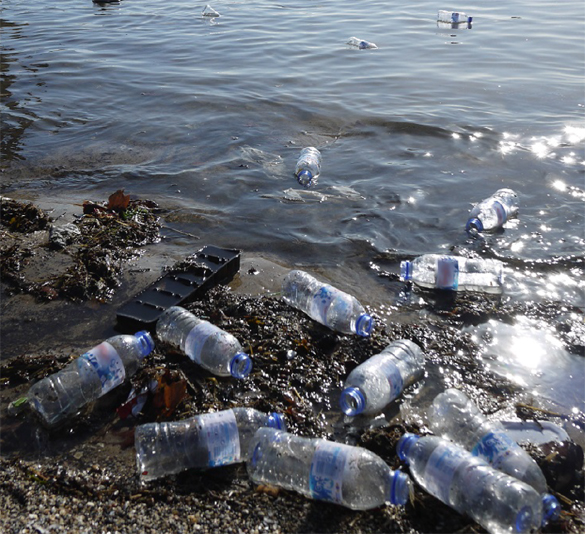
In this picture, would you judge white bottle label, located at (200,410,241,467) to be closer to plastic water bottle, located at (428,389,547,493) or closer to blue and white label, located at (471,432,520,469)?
plastic water bottle, located at (428,389,547,493)

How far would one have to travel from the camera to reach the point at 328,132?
7480 millimetres

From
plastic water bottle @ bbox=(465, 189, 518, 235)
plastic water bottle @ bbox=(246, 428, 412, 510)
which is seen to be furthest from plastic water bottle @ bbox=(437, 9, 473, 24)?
plastic water bottle @ bbox=(246, 428, 412, 510)


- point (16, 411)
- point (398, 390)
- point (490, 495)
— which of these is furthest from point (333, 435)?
point (16, 411)

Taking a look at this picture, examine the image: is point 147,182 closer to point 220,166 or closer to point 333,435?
point 220,166

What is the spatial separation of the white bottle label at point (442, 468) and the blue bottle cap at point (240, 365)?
1.07 metres

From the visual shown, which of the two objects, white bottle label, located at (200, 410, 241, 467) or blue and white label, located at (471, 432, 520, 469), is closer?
blue and white label, located at (471, 432, 520, 469)

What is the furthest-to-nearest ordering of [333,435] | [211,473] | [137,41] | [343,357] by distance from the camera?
[137,41]
[343,357]
[333,435]
[211,473]

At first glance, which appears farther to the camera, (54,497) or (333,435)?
(333,435)

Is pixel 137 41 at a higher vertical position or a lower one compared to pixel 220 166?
higher

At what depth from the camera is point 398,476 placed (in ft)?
7.62

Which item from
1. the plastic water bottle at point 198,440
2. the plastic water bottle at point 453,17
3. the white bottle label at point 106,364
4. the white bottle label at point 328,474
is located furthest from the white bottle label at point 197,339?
the plastic water bottle at point 453,17

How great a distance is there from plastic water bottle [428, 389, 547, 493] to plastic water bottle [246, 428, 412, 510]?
16.8 inches

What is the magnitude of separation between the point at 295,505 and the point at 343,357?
1094 mm

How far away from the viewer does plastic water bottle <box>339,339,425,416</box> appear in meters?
2.90
